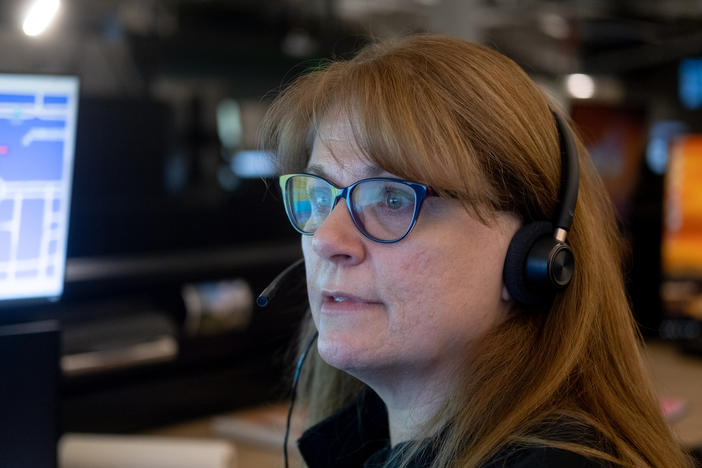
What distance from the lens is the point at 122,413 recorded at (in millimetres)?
1545

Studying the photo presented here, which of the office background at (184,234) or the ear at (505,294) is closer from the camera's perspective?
the ear at (505,294)

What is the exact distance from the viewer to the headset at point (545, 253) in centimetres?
82

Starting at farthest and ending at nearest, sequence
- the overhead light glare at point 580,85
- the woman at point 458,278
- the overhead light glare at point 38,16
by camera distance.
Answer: the overhead light glare at point 580,85
the overhead light glare at point 38,16
the woman at point 458,278

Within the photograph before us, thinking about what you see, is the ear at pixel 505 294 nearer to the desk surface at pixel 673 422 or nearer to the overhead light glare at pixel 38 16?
the desk surface at pixel 673 422

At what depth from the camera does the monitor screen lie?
3.16ft

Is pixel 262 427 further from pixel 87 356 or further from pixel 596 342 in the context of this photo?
pixel 596 342

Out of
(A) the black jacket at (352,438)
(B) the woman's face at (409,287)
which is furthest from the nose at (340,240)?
(A) the black jacket at (352,438)

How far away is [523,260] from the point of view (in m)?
0.83

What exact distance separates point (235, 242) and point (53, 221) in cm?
259

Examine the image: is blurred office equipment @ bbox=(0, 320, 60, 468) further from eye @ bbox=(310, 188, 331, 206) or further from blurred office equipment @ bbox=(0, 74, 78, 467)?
Answer: eye @ bbox=(310, 188, 331, 206)

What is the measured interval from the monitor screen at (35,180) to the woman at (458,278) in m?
0.34

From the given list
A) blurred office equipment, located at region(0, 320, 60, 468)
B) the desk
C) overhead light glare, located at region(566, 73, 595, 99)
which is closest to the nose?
blurred office equipment, located at region(0, 320, 60, 468)

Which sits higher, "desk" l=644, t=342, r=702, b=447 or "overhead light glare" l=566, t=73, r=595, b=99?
"overhead light glare" l=566, t=73, r=595, b=99

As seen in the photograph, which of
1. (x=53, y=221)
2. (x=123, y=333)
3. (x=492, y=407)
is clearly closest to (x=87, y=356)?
(x=123, y=333)
